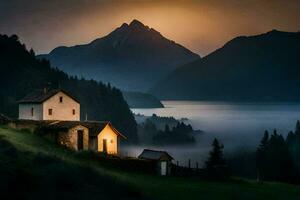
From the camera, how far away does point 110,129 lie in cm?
6888

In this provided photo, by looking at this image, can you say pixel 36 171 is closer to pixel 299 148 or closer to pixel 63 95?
pixel 63 95

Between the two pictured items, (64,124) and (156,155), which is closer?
(156,155)

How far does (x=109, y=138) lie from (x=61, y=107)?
1230 cm

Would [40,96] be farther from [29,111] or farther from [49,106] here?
[29,111]

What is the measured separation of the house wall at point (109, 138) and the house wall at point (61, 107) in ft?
36.3

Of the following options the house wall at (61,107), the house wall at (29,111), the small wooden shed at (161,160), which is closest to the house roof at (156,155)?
the small wooden shed at (161,160)

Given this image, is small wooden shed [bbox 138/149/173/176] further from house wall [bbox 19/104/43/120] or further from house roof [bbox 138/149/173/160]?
house wall [bbox 19/104/43/120]

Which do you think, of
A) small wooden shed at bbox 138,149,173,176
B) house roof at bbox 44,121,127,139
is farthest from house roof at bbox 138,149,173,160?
house roof at bbox 44,121,127,139

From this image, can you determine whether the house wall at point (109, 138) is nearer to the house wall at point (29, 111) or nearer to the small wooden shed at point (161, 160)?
the small wooden shed at point (161, 160)

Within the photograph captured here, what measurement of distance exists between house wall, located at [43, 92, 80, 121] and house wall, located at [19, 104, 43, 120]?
684mm

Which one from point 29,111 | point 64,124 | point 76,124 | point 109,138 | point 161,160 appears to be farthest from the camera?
point 29,111

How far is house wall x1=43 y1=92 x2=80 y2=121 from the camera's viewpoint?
251 feet

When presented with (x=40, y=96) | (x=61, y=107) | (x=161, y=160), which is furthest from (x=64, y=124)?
(x=40, y=96)

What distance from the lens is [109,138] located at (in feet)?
226
